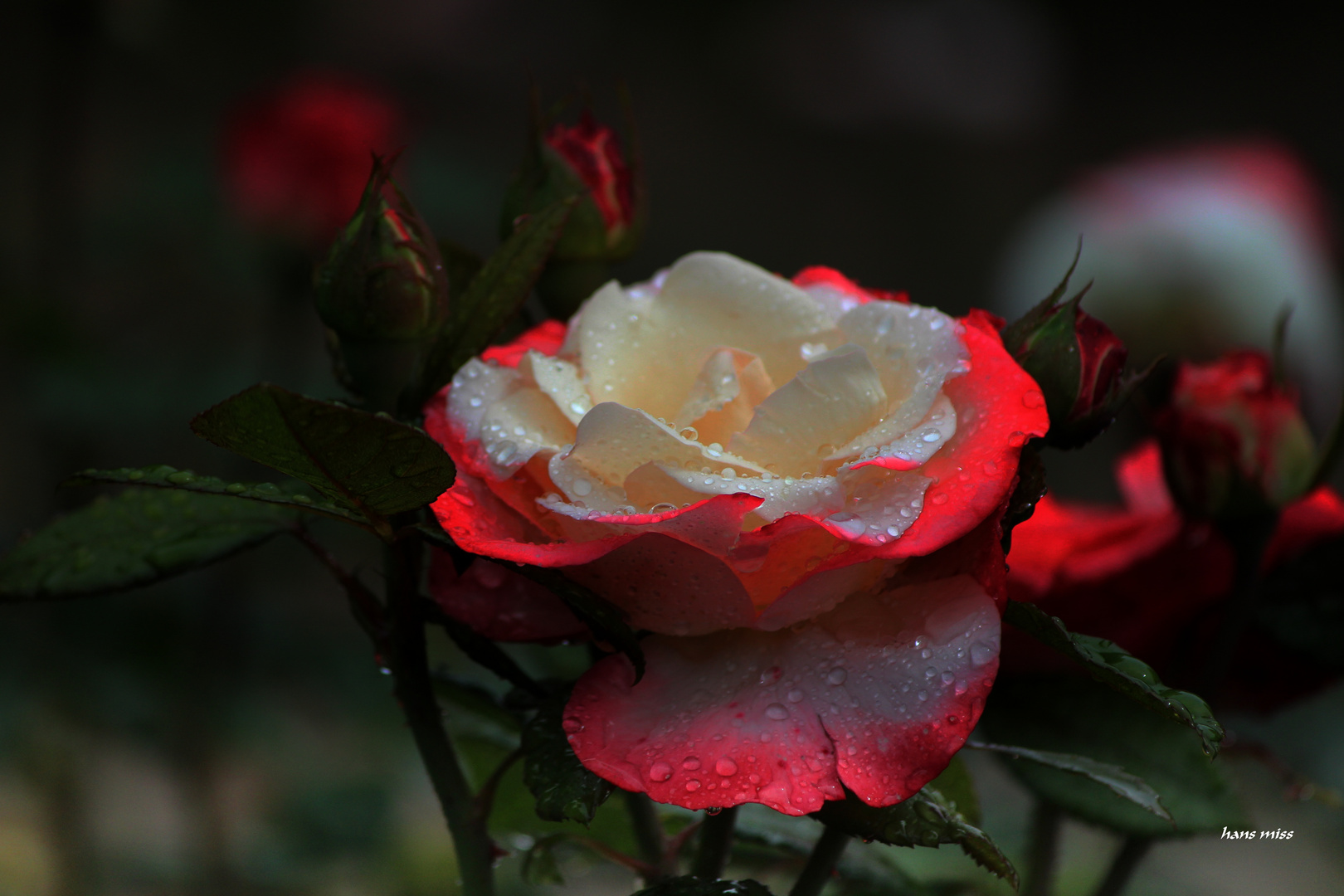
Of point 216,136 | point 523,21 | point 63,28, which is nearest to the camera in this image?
point 63,28

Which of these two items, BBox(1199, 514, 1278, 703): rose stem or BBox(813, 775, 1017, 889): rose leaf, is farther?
BBox(1199, 514, 1278, 703): rose stem

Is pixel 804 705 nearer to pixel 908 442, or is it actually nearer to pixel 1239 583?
pixel 908 442

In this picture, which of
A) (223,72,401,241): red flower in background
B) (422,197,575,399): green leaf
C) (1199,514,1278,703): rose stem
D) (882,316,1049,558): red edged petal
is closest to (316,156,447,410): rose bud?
(422,197,575,399): green leaf

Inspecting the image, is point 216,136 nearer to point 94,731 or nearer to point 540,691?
point 94,731

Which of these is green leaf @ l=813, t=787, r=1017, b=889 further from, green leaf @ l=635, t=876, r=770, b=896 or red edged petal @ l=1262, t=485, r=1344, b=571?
red edged petal @ l=1262, t=485, r=1344, b=571

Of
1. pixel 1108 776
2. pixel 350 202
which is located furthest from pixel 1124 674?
pixel 350 202

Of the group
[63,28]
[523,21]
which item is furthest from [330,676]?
[523,21]
